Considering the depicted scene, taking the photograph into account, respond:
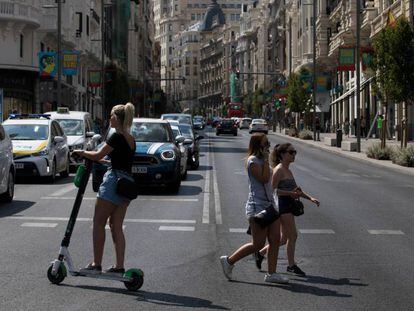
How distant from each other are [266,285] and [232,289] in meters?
0.40

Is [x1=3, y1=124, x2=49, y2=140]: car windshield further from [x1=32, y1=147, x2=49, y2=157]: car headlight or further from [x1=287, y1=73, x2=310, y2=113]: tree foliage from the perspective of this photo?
[x1=287, y1=73, x2=310, y2=113]: tree foliage

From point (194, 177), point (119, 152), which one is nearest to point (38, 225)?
point (119, 152)

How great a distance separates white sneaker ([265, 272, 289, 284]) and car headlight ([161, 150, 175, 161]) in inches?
393

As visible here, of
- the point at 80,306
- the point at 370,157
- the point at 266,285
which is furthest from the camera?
the point at 370,157

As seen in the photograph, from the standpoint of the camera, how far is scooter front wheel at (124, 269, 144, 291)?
25.6ft

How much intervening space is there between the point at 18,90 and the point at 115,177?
40258 mm

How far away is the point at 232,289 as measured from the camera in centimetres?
803

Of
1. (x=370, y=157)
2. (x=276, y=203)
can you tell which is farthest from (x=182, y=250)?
(x=370, y=157)

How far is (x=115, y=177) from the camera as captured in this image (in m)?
7.88

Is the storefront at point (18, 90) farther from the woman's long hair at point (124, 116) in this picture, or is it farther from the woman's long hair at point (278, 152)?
the woman's long hair at point (124, 116)

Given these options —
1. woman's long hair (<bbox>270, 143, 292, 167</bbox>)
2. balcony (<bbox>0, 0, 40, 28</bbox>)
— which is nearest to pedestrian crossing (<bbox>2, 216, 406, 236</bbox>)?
woman's long hair (<bbox>270, 143, 292, 167</bbox>)

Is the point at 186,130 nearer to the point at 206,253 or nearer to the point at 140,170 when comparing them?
the point at 140,170

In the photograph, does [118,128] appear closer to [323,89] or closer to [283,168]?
[283,168]

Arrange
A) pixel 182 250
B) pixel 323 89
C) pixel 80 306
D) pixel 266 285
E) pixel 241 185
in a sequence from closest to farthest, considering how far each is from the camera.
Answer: pixel 80 306
pixel 266 285
pixel 182 250
pixel 241 185
pixel 323 89
